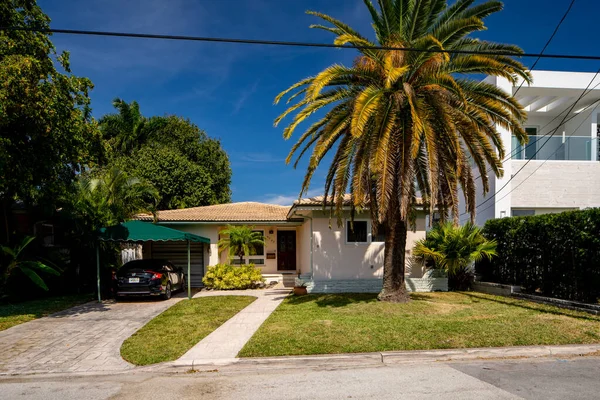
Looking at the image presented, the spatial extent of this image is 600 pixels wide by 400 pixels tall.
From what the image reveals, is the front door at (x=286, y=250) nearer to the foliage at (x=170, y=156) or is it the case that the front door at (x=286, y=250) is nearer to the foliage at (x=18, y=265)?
the foliage at (x=18, y=265)

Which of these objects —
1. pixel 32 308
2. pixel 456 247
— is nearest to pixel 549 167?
pixel 456 247

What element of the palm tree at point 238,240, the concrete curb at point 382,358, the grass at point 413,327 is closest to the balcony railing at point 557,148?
the grass at point 413,327

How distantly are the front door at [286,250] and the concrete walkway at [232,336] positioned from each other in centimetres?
532

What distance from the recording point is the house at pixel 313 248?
1473 centimetres

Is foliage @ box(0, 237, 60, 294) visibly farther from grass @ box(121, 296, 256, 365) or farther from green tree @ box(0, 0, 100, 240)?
grass @ box(121, 296, 256, 365)

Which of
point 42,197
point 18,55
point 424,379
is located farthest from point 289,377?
point 42,197

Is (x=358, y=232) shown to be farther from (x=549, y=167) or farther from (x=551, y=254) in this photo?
(x=549, y=167)

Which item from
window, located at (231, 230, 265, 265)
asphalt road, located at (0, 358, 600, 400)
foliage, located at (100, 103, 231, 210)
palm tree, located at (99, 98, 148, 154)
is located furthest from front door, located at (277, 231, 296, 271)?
palm tree, located at (99, 98, 148, 154)

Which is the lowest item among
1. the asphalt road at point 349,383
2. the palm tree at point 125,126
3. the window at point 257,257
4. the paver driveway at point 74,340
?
the paver driveway at point 74,340

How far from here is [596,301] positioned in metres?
10.4

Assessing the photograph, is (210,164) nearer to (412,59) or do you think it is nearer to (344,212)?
(344,212)

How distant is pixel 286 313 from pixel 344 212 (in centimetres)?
538

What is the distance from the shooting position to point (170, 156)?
28234mm

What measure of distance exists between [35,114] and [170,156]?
1856 centimetres
